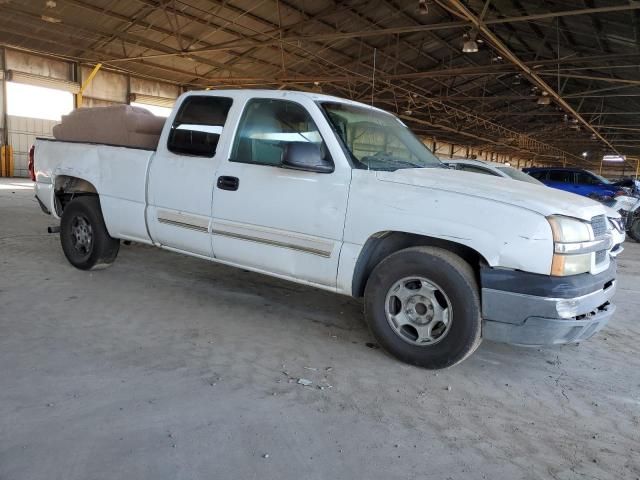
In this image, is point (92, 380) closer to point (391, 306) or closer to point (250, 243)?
point (250, 243)

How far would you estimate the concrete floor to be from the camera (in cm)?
230

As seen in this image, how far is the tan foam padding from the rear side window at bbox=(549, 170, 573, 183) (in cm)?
1269

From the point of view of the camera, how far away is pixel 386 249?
3.55 m

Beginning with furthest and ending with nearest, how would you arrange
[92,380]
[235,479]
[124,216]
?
1. [124,216]
2. [92,380]
3. [235,479]

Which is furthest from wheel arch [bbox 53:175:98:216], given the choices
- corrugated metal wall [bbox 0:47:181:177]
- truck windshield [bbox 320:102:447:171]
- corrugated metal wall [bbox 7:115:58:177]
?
corrugated metal wall [bbox 7:115:58:177]

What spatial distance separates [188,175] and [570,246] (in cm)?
311

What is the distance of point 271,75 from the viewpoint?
71.7 feet

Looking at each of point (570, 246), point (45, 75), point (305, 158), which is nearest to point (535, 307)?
point (570, 246)

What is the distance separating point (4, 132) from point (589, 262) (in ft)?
77.6

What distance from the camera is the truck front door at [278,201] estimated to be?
3574 mm

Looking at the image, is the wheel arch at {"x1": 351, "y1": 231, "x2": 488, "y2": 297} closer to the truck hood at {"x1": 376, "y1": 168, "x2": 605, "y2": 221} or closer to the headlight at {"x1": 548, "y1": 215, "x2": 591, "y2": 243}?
the truck hood at {"x1": 376, "y1": 168, "x2": 605, "y2": 221}

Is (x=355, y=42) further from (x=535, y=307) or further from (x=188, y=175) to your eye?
(x=535, y=307)

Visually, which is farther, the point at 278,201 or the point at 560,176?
the point at 560,176

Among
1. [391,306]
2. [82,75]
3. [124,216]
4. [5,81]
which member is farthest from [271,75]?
[391,306]
